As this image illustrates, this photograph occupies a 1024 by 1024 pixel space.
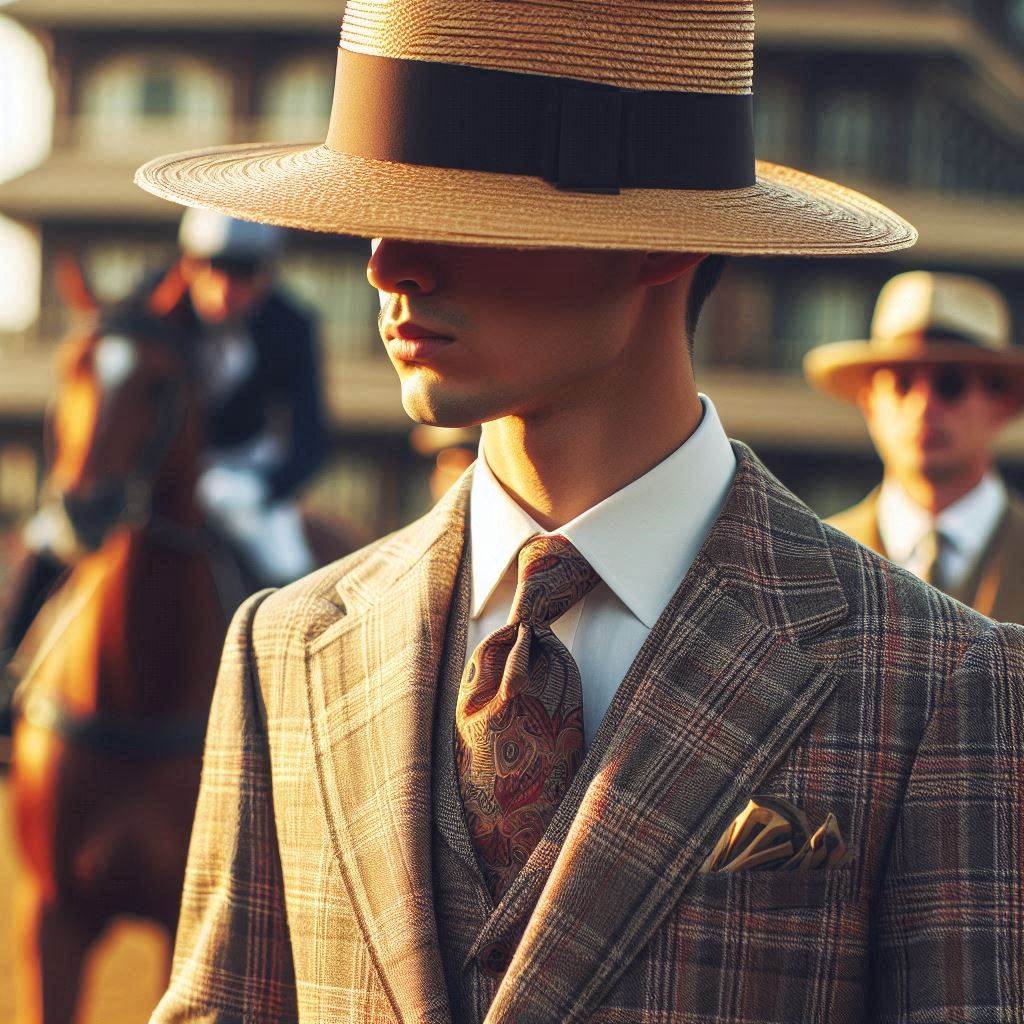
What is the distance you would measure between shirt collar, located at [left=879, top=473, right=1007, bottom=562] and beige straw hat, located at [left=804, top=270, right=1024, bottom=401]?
18.4 inches

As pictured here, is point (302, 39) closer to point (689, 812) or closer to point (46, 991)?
point (46, 991)

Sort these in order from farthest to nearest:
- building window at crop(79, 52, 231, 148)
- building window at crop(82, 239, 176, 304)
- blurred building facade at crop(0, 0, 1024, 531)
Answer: building window at crop(79, 52, 231, 148)
building window at crop(82, 239, 176, 304)
blurred building facade at crop(0, 0, 1024, 531)

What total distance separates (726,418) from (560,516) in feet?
77.2

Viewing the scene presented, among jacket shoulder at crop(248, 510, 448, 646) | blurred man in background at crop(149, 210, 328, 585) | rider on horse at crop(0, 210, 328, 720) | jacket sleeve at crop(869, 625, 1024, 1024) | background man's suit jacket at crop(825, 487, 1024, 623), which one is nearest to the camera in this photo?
jacket sleeve at crop(869, 625, 1024, 1024)

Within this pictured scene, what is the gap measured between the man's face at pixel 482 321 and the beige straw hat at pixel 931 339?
314cm

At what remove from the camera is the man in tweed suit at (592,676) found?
63.5 inches

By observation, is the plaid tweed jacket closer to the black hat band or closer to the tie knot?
the tie knot

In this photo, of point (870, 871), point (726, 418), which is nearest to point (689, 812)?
point (870, 871)

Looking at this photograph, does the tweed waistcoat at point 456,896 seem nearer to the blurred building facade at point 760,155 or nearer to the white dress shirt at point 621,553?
the white dress shirt at point 621,553

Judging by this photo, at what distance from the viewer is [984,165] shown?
89.6 feet

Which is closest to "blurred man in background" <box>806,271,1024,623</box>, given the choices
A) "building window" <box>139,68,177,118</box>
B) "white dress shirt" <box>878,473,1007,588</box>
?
"white dress shirt" <box>878,473,1007,588</box>

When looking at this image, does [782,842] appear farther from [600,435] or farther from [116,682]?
[116,682]

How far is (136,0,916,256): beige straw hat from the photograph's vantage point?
1.65 m

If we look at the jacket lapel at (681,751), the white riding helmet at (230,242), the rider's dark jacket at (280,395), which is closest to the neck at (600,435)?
the jacket lapel at (681,751)
